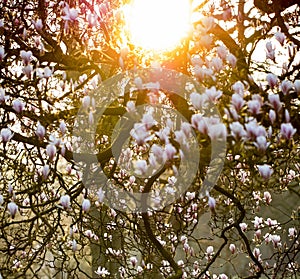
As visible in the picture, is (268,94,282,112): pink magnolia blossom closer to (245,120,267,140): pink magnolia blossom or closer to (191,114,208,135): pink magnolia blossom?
(245,120,267,140): pink magnolia blossom

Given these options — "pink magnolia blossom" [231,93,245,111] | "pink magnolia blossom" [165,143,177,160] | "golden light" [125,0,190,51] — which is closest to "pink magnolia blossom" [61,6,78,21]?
"golden light" [125,0,190,51]

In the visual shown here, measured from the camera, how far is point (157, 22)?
5008mm

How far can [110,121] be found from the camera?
7863 millimetres

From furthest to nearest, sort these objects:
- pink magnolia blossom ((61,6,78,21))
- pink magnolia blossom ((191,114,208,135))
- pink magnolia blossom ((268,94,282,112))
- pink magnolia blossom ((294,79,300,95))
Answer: pink magnolia blossom ((61,6,78,21)), pink magnolia blossom ((294,79,300,95)), pink magnolia blossom ((268,94,282,112)), pink magnolia blossom ((191,114,208,135))

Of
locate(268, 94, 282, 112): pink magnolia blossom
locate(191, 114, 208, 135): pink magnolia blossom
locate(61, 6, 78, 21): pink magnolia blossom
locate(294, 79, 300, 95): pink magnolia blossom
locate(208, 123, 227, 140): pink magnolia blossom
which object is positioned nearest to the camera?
locate(208, 123, 227, 140): pink magnolia blossom

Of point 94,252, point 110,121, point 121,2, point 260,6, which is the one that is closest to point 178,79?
point 260,6

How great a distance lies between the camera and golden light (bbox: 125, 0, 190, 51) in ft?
15.1

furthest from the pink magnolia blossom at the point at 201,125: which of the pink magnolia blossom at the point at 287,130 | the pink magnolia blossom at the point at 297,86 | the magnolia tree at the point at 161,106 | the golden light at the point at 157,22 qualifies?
the golden light at the point at 157,22

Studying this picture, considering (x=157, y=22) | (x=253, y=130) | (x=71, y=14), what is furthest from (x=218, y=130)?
(x=157, y=22)

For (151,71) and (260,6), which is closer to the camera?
(151,71)

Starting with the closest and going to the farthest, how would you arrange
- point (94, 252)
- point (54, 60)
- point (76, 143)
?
point (54, 60)
point (76, 143)
point (94, 252)

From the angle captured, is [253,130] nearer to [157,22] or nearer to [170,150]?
[170,150]

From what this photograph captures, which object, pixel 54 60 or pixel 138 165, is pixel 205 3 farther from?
pixel 138 165

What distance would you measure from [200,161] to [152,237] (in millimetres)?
Result: 927
